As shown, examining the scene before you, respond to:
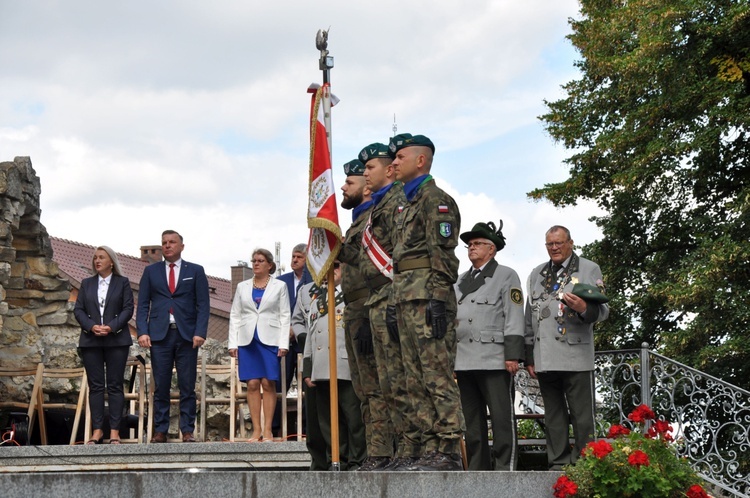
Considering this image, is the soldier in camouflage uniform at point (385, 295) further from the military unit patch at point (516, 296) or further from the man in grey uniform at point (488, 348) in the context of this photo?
the military unit patch at point (516, 296)

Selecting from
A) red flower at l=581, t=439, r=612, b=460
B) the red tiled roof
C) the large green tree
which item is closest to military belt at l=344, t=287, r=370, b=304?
red flower at l=581, t=439, r=612, b=460

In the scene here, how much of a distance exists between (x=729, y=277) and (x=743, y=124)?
262 cm

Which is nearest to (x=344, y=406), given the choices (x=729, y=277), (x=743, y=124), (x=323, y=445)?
(x=323, y=445)

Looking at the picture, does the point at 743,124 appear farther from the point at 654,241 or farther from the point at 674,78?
the point at 654,241

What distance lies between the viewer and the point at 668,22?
19094mm

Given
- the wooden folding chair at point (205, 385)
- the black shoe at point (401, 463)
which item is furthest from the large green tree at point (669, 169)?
the black shoe at point (401, 463)

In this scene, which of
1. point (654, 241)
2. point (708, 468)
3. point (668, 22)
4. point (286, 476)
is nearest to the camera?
point (286, 476)

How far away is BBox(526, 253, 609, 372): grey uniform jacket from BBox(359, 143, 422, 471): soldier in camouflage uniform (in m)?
1.62

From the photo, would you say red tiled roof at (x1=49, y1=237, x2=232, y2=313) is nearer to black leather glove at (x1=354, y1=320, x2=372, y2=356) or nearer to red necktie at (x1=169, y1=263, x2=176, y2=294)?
red necktie at (x1=169, y1=263, x2=176, y2=294)

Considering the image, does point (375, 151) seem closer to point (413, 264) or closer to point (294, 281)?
point (413, 264)

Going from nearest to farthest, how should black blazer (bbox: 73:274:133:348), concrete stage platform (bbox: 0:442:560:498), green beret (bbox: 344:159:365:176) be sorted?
concrete stage platform (bbox: 0:442:560:498), green beret (bbox: 344:159:365:176), black blazer (bbox: 73:274:133:348)

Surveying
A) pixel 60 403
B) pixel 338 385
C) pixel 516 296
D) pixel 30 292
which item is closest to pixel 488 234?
pixel 516 296

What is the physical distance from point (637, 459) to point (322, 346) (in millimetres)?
3028

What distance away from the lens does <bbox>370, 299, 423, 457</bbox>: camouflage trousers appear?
677 cm
